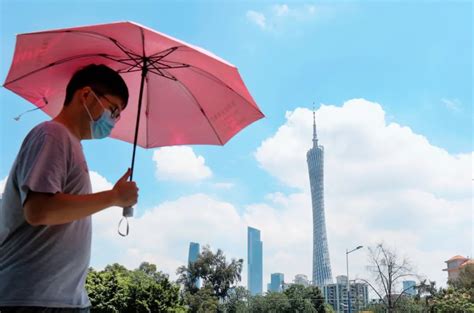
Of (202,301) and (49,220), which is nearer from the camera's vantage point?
(49,220)

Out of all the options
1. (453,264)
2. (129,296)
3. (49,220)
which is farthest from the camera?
(453,264)

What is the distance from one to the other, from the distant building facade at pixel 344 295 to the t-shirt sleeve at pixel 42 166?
31985mm

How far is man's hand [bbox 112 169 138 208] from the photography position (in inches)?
60.3

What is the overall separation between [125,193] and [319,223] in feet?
274

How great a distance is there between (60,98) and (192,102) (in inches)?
31.7

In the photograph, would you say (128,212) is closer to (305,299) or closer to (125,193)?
(125,193)

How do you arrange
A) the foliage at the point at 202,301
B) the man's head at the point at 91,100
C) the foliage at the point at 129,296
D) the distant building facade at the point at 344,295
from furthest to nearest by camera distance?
the foliage at the point at 202,301 < the distant building facade at the point at 344,295 < the foliage at the point at 129,296 < the man's head at the point at 91,100

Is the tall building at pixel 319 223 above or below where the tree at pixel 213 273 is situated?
above

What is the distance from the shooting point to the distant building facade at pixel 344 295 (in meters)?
33.1

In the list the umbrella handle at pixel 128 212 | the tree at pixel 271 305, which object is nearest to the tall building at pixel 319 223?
the tree at pixel 271 305

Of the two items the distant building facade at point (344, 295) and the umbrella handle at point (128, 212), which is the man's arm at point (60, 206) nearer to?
the umbrella handle at point (128, 212)

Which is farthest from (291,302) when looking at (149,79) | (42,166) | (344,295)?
(42,166)

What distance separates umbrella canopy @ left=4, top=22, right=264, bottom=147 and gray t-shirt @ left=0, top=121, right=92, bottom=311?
98cm

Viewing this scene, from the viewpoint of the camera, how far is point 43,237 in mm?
1407
